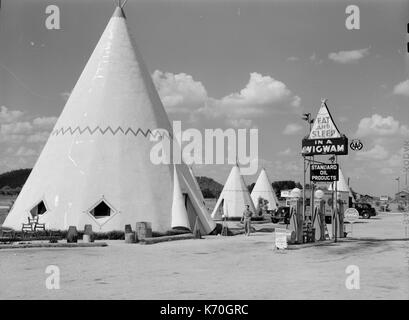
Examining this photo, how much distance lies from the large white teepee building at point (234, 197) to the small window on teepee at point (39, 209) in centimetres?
1664

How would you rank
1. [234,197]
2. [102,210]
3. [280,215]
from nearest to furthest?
[102,210]
[280,215]
[234,197]

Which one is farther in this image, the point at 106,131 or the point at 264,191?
the point at 264,191

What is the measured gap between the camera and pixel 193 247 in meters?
15.4

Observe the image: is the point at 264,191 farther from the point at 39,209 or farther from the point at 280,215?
the point at 39,209

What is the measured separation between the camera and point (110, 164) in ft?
60.2

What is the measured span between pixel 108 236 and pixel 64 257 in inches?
164

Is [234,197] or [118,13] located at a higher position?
[118,13]

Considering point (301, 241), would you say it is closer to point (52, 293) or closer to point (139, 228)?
point (139, 228)

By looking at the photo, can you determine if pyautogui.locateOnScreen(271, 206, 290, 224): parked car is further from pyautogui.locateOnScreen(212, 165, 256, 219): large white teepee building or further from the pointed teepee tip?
the pointed teepee tip

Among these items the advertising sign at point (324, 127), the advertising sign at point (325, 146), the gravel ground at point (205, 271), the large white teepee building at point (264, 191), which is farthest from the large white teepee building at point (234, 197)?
the gravel ground at point (205, 271)

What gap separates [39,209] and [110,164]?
313cm

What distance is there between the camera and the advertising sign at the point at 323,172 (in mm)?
17391

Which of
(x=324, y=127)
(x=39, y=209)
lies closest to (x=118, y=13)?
(x=39, y=209)
